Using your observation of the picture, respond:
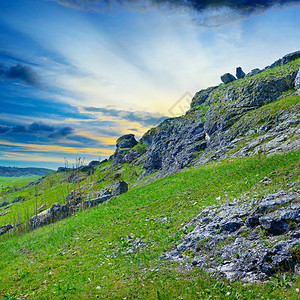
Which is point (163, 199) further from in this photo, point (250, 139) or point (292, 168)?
point (250, 139)

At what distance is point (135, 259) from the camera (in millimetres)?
15203

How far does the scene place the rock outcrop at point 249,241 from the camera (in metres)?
9.71

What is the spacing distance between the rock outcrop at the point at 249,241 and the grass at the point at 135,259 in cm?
87

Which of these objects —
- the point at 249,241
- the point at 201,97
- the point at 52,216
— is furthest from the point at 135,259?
the point at 201,97

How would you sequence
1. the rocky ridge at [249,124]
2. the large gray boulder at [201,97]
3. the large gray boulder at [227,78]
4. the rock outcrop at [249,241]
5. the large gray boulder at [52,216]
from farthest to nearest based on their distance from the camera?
the large gray boulder at [201,97] < the large gray boulder at [227,78] < the large gray boulder at [52,216] < the rocky ridge at [249,124] < the rock outcrop at [249,241]

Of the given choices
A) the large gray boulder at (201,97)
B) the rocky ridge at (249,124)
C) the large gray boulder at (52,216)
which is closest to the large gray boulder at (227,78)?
the large gray boulder at (201,97)

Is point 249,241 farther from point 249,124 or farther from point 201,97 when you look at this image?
point 201,97

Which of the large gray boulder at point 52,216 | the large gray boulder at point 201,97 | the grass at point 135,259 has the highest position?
the large gray boulder at point 201,97

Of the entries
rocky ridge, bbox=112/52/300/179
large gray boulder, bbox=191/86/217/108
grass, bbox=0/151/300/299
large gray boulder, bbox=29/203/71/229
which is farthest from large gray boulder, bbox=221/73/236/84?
large gray boulder, bbox=29/203/71/229

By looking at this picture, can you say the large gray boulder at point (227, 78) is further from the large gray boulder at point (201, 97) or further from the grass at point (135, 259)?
the grass at point (135, 259)

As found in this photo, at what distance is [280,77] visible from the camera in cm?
5412

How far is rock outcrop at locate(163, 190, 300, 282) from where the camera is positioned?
31.9 feet

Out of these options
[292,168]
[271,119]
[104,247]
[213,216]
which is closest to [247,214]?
[213,216]

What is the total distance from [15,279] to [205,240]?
16.4 metres
